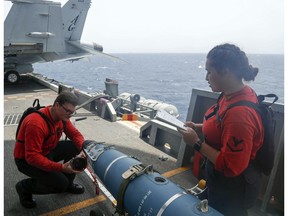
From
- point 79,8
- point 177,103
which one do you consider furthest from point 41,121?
point 177,103

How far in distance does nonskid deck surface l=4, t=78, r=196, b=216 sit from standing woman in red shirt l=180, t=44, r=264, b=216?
1.76 m

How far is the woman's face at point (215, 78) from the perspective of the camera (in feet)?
6.70

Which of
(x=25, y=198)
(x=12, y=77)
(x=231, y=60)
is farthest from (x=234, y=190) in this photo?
(x=12, y=77)

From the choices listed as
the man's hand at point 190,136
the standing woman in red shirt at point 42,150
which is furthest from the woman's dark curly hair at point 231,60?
the standing woman in red shirt at point 42,150

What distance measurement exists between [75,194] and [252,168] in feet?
8.64

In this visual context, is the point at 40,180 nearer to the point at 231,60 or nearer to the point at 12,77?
the point at 231,60

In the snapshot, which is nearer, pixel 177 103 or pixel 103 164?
pixel 103 164

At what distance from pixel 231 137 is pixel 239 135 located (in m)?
0.06

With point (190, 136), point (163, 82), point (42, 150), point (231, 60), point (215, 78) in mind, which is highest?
point (231, 60)

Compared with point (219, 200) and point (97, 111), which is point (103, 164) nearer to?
point (219, 200)

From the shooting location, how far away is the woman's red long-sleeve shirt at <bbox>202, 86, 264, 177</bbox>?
1.88m

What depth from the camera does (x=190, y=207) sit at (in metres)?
2.16

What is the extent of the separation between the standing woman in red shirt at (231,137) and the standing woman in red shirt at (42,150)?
1.61 metres

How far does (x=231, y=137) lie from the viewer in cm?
191
